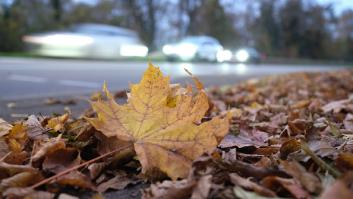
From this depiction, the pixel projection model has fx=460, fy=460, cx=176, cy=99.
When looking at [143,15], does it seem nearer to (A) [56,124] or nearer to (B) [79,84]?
(B) [79,84]

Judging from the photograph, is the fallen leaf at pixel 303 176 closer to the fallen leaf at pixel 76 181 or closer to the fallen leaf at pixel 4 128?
the fallen leaf at pixel 76 181

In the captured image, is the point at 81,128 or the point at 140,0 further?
the point at 140,0

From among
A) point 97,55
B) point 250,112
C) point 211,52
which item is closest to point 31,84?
point 250,112

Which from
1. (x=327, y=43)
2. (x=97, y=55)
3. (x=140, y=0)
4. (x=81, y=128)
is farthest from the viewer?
(x=327, y=43)

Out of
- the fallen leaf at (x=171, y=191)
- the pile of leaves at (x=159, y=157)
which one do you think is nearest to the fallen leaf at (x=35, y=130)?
the pile of leaves at (x=159, y=157)

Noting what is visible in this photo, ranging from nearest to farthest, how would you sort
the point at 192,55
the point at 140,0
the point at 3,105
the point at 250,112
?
1. the point at 250,112
2. the point at 3,105
3. the point at 192,55
4. the point at 140,0

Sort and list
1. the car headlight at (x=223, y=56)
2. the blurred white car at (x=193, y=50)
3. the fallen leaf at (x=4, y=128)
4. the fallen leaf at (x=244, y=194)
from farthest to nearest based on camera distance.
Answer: the car headlight at (x=223, y=56) < the blurred white car at (x=193, y=50) < the fallen leaf at (x=4, y=128) < the fallen leaf at (x=244, y=194)

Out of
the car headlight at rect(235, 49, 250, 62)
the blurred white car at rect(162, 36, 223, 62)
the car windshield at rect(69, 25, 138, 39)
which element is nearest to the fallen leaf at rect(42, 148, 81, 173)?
the car windshield at rect(69, 25, 138, 39)

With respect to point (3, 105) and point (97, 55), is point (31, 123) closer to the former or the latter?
point (3, 105)
